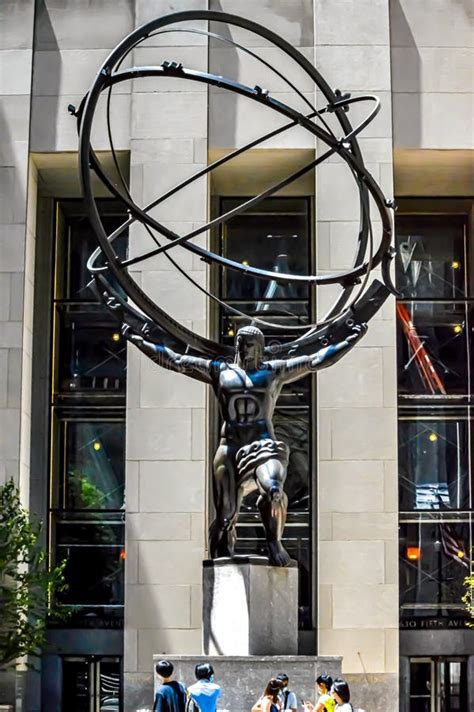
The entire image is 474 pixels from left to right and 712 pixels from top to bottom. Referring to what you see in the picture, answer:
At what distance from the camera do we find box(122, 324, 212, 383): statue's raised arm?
70.3ft

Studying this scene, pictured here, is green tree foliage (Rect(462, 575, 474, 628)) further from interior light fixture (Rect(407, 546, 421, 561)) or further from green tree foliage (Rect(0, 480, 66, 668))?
green tree foliage (Rect(0, 480, 66, 668))

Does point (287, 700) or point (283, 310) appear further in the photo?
point (283, 310)

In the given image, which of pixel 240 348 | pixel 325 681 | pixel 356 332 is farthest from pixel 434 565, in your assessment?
pixel 325 681

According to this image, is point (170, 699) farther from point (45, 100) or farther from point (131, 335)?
point (45, 100)

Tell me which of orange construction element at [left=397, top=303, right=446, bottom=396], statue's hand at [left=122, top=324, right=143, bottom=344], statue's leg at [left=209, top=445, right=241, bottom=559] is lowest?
statue's leg at [left=209, top=445, right=241, bottom=559]

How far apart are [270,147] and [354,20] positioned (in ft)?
10.6

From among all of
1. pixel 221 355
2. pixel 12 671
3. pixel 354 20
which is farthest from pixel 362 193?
pixel 12 671

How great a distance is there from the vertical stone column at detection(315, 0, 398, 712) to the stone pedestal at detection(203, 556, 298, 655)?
10338mm

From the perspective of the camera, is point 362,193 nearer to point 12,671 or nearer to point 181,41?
point 181,41

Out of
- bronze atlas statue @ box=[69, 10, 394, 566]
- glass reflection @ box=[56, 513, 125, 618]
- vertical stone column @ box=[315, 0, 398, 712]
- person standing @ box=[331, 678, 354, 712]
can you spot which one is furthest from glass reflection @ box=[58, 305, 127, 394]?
person standing @ box=[331, 678, 354, 712]

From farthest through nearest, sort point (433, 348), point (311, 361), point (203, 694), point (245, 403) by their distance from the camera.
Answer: point (433, 348), point (311, 361), point (245, 403), point (203, 694)

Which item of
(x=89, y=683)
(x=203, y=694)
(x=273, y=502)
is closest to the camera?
(x=203, y=694)

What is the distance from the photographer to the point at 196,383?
1251 inches

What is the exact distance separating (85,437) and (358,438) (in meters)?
6.82
